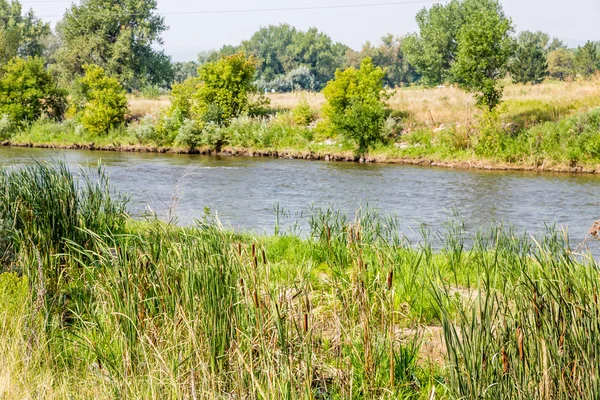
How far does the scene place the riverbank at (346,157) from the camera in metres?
25.3

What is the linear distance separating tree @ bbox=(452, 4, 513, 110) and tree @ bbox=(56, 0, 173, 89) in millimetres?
35888

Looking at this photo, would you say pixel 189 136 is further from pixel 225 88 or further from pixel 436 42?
pixel 436 42

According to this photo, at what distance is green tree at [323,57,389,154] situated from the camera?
3050 cm

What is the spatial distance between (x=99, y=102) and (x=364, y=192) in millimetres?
25466

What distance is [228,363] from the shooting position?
4613mm

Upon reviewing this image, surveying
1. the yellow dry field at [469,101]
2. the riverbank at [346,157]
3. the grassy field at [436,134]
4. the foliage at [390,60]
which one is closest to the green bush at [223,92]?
the grassy field at [436,134]

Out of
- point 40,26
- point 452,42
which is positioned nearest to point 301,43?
point 40,26

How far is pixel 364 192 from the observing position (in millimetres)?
19938

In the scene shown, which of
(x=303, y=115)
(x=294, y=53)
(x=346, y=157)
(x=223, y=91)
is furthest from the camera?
(x=294, y=53)

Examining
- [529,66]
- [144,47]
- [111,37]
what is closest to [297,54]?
[144,47]

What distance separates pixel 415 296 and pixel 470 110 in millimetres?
27756

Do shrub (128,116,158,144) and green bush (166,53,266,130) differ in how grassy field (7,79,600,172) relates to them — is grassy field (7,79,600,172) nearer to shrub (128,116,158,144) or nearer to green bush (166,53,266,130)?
shrub (128,116,158,144)

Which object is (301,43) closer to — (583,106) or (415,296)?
(583,106)

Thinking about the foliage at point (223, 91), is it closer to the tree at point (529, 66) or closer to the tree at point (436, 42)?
the tree at point (436, 42)
